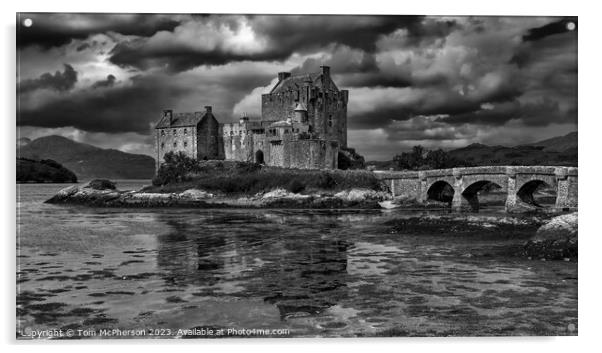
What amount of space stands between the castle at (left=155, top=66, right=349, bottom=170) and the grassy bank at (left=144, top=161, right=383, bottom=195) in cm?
197

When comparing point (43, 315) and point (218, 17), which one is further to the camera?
point (218, 17)

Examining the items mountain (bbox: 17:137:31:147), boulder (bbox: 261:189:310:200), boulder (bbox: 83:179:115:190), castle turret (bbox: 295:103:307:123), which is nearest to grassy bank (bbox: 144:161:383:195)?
boulder (bbox: 261:189:310:200)

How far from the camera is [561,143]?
499 inches

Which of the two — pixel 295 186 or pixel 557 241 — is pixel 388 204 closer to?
pixel 295 186

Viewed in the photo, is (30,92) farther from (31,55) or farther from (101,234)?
(101,234)

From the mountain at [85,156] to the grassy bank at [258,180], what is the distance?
17.7 m

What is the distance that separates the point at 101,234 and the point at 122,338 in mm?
13013

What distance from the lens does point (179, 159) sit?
149 feet

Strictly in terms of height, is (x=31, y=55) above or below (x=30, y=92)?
above

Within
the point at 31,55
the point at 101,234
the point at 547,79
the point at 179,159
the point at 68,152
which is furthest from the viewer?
the point at 179,159

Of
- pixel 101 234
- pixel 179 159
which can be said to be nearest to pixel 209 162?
pixel 179 159

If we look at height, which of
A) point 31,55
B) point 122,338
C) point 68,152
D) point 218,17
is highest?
point 218,17

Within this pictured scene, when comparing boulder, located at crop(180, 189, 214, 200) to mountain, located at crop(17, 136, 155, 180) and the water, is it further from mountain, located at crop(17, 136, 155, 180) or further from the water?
the water

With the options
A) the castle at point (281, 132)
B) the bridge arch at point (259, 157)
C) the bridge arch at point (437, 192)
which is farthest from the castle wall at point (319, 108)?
the bridge arch at point (437, 192)
